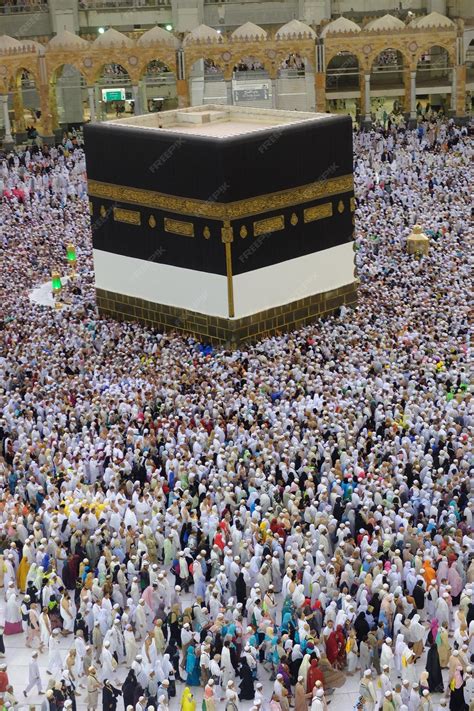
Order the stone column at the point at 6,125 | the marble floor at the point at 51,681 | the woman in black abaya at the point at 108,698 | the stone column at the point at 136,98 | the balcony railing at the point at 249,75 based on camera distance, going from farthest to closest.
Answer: the balcony railing at the point at 249,75
the stone column at the point at 136,98
the stone column at the point at 6,125
the marble floor at the point at 51,681
the woman in black abaya at the point at 108,698

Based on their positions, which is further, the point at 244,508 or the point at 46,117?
the point at 46,117

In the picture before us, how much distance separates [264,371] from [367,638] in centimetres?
777

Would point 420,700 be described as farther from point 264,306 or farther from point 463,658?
point 264,306

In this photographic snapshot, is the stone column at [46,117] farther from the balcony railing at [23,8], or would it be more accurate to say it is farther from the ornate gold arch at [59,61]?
the balcony railing at [23,8]

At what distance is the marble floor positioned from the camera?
13180 millimetres

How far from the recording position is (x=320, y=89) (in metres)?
39.0

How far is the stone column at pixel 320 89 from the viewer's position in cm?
3884

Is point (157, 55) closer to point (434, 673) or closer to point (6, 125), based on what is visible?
point (6, 125)

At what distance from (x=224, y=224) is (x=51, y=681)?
10.8 metres

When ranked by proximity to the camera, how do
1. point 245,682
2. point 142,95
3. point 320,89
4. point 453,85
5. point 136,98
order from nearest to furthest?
point 245,682
point 136,98
point 320,89
point 453,85
point 142,95

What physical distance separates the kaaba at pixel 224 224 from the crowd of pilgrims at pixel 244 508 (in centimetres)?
60

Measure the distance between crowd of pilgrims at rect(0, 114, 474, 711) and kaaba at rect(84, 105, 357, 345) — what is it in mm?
605

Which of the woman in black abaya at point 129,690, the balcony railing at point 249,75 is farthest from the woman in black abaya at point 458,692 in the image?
the balcony railing at point 249,75

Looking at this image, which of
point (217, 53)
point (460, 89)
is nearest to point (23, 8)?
point (217, 53)
